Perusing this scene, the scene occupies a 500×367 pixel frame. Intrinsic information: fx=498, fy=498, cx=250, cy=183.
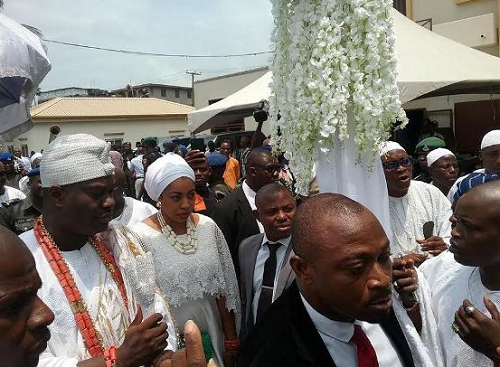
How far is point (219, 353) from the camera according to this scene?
11.8ft

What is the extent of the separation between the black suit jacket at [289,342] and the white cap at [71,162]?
1.08 m

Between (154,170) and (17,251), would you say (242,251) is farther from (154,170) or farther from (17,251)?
(17,251)

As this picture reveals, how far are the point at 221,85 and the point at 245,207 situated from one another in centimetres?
2269

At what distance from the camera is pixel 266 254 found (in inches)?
138

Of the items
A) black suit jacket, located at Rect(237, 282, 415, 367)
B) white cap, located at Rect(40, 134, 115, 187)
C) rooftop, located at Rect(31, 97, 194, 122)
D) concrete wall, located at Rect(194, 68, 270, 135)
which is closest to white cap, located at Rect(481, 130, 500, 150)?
black suit jacket, located at Rect(237, 282, 415, 367)

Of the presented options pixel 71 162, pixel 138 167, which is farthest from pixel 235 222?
pixel 138 167

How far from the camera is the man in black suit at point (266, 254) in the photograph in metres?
3.36

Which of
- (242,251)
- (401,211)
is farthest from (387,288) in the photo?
(401,211)

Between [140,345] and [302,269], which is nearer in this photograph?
[302,269]

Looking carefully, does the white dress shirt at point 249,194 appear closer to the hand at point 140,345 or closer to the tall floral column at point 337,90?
the tall floral column at point 337,90

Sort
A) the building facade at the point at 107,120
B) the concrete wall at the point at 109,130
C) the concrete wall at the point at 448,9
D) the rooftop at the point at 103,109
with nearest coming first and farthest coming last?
the concrete wall at the point at 448,9 → the concrete wall at the point at 109,130 → the building facade at the point at 107,120 → the rooftop at the point at 103,109

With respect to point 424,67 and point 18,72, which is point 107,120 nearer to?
point 424,67

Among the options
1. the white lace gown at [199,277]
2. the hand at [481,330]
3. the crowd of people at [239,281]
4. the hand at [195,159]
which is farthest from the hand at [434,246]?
the hand at [195,159]

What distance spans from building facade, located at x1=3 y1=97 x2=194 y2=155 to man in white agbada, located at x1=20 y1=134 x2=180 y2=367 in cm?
3474
